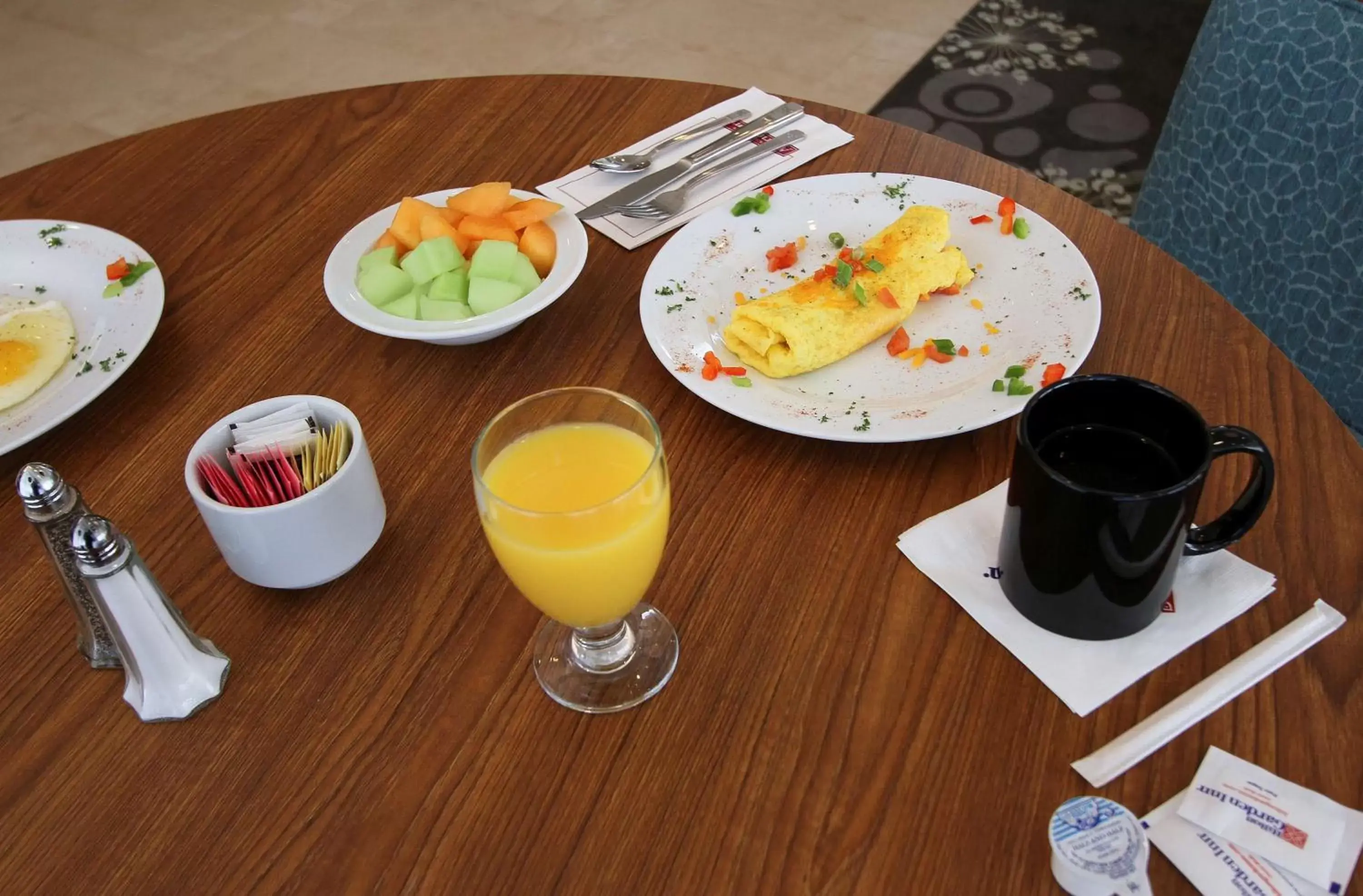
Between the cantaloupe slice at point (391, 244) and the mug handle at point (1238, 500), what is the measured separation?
79 centimetres

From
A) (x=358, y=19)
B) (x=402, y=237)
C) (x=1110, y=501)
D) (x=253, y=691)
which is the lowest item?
(x=358, y=19)

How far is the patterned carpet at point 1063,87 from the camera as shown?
281 cm

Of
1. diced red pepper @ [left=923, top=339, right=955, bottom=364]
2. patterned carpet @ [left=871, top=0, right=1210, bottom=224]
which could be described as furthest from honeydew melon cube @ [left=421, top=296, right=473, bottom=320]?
patterned carpet @ [left=871, top=0, right=1210, bottom=224]

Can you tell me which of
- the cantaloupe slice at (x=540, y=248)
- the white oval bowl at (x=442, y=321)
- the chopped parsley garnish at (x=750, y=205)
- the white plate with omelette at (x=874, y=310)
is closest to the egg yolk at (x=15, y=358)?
A: the white oval bowl at (x=442, y=321)

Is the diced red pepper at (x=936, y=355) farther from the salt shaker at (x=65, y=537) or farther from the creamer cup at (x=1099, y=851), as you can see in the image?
the salt shaker at (x=65, y=537)

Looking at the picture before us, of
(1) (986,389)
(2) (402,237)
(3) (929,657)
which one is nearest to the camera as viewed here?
(3) (929,657)

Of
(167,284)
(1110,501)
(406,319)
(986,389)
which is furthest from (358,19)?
(1110,501)

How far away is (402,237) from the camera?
3.74ft

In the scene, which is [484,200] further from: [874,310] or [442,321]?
[874,310]

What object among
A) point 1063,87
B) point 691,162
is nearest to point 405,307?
point 691,162

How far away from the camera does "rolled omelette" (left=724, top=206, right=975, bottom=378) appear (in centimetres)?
105

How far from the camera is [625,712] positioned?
2.61 feet

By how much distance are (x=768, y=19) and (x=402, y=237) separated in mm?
2690

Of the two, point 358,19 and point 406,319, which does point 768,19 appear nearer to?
point 358,19
